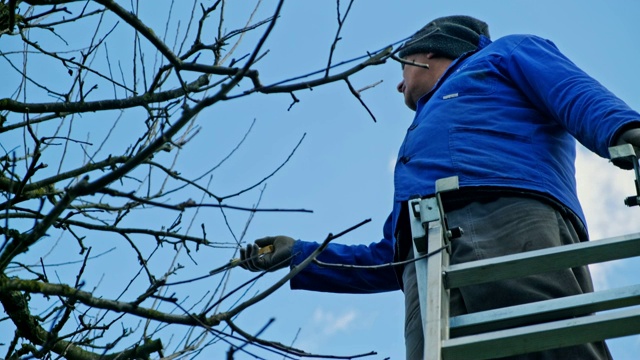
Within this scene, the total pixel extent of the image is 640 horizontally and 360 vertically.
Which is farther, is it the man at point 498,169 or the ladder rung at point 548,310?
the man at point 498,169

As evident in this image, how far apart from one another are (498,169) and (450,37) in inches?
56.7

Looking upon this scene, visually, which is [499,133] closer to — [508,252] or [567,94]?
[567,94]

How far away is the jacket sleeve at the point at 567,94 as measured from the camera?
10.0 feet

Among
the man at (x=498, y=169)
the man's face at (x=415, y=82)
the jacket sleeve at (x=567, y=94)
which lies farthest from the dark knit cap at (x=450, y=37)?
the jacket sleeve at (x=567, y=94)

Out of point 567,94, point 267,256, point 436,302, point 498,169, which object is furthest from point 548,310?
point 267,256

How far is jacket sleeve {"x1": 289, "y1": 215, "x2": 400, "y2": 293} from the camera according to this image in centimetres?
399

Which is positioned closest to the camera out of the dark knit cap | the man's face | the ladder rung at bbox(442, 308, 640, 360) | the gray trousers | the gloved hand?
the ladder rung at bbox(442, 308, 640, 360)

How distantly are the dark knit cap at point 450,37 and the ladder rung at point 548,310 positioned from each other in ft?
6.50

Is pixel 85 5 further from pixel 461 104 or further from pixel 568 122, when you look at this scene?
pixel 568 122

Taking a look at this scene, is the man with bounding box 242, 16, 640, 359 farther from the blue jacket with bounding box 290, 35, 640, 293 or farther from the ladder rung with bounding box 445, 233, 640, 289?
the ladder rung with bounding box 445, 233, 640, 289

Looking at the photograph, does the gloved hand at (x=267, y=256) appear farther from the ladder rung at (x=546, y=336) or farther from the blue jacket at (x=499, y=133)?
the ladder rung at (x=546, y=336)

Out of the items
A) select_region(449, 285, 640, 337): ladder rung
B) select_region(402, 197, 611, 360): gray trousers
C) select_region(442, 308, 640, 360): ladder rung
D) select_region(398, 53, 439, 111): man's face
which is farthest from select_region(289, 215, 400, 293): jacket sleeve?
select_region(442, 308, 640, 360): ladder rung

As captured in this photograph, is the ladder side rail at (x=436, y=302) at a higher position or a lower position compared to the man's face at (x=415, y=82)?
lower

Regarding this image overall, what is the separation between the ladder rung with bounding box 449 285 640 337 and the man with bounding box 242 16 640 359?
0.14m
